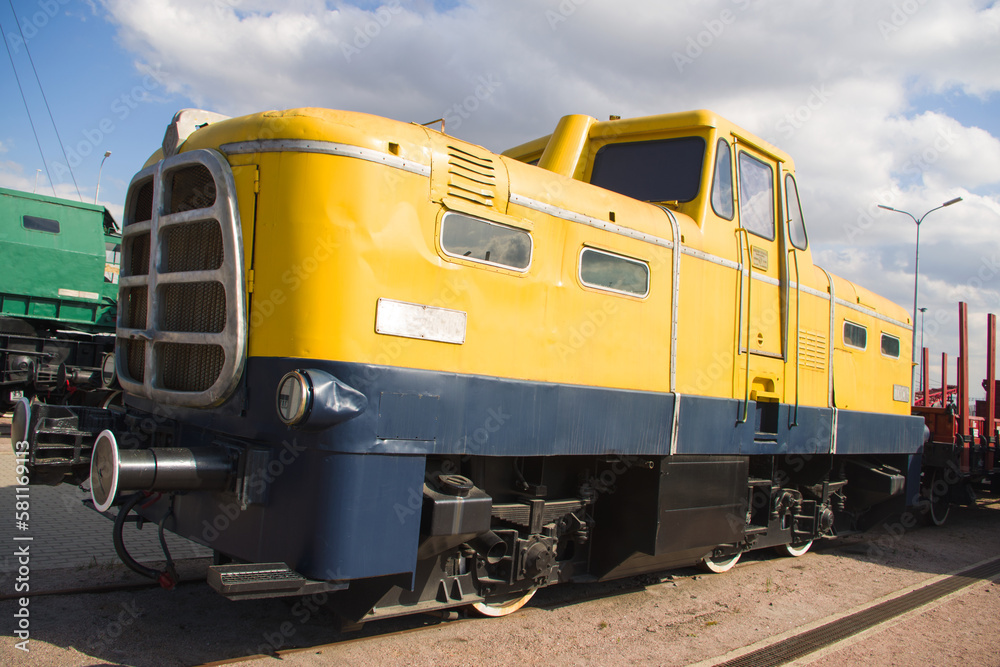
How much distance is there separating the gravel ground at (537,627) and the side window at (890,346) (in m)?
2.58

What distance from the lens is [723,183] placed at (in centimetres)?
568

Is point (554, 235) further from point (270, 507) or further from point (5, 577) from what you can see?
point (5, 577)

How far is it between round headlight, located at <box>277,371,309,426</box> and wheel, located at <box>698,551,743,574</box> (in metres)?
4.18

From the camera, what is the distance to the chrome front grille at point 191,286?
11.7 feet

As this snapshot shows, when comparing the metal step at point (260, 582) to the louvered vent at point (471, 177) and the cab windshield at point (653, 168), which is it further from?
the cab windshield at point (653, 168)

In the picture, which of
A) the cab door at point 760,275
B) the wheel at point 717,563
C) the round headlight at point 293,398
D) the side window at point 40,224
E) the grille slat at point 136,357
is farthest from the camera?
the side window at point 40,224

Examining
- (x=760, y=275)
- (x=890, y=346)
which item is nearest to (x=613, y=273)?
(x=760, y=275)

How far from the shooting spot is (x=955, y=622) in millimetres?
5402

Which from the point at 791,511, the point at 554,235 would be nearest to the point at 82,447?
the point at 554,235

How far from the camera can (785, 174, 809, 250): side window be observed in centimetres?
641

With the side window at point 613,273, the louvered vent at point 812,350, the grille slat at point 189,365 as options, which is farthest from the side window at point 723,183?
the grille slat at point 189,365

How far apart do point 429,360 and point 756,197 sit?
3.64 meters

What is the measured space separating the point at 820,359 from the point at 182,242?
5.37m

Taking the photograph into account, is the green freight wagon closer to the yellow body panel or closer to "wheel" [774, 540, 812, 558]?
the yellow body panel
